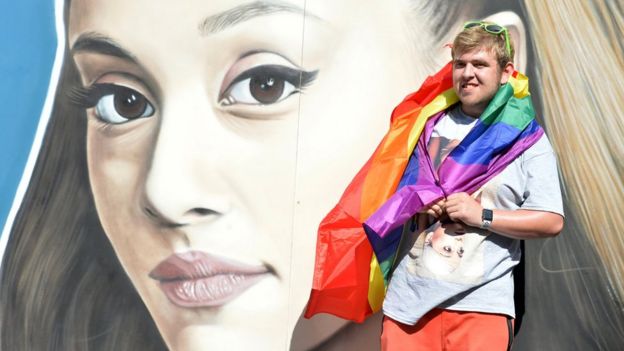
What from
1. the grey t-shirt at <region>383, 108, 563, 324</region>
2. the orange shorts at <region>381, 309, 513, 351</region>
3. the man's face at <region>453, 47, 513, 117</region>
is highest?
the man's face at <region>453, 47, 513, 117</region>

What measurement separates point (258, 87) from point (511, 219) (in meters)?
1.25

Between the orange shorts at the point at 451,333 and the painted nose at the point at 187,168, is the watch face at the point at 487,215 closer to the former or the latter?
the orange shorts at the point at 451,333

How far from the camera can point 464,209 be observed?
99.7 inches

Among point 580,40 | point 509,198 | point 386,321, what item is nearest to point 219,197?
point 386,321

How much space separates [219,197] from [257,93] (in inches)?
16.3

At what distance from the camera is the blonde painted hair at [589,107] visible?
127 inches

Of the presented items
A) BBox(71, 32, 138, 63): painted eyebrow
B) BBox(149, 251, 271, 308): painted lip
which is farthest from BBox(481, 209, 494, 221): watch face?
BBox(71, 32, 138, 63): painted eyebrow

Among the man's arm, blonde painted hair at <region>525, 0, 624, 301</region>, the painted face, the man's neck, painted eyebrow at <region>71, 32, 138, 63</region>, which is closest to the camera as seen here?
the man's arm

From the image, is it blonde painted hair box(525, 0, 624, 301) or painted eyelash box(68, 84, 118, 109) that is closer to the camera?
blonde painted hair box(525, 0, 624, 301)

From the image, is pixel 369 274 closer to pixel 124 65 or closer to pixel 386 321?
pixel 386 321

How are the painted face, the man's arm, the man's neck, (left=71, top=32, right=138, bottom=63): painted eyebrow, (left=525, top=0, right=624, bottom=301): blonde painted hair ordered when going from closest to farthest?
the man's arm, the man's neck, (left=525, top=0, right=624, bottom=301): blonde painted hair, the painted face, (left=71, top=32, right=138, bottom=63): painted eyebrow

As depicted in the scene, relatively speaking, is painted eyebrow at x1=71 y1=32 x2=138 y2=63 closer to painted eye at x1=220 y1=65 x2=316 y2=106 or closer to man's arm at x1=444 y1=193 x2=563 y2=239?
painted eye at x1=220 y1=65 x2=316 y2=106

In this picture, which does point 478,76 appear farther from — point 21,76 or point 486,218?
point 21,76

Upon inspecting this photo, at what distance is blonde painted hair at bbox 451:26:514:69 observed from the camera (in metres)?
2.59
